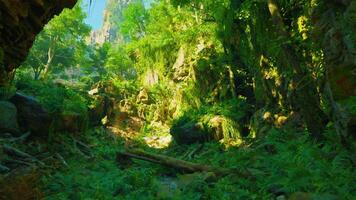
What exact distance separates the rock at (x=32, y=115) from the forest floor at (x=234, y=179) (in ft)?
3.43

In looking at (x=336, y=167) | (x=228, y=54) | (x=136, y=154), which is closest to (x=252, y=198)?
(x=336, y=167)

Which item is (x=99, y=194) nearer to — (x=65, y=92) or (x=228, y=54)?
(x=65, y=92)

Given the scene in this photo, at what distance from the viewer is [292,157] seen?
845 cm

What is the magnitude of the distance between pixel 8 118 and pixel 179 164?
5.83m

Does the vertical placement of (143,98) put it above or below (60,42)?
below

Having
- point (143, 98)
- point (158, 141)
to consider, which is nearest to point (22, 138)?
point (158, 141)

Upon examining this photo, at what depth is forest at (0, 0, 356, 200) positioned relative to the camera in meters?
6.99

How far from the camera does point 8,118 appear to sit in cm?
1149

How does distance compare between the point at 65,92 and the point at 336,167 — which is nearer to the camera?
the point at 336,167

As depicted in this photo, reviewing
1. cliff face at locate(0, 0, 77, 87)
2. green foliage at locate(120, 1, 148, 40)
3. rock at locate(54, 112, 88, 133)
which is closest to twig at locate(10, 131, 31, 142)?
rock at locate(54, 112, 88, 133)

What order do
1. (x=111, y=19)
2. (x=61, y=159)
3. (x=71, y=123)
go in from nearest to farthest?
(x=61, y=159) < (x=71, y=123) < (x=111, y=19)

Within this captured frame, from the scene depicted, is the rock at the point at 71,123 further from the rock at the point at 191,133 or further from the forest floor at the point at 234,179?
the rock at the point at 191,133

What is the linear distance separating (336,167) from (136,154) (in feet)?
21.2

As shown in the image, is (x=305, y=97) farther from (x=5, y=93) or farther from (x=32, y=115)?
(x=5, y=93)
